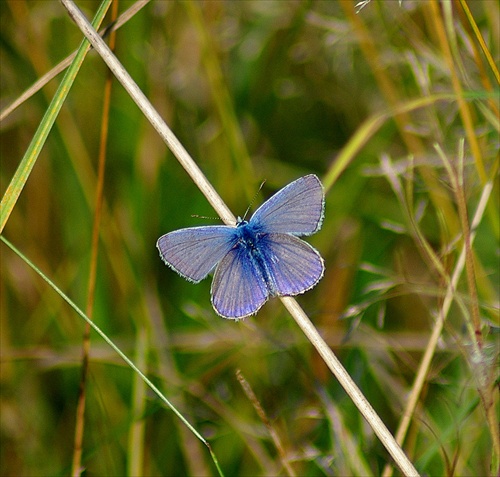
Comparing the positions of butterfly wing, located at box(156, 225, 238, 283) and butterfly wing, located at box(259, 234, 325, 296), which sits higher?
butterfly wing, located at box(156, 225, 238, 283)

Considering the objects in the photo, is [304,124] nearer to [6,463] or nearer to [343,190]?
[343,190]

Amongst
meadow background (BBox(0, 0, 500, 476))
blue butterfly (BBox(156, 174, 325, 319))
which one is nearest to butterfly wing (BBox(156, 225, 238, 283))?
blue butterfly (BBox(156, 174, 325, 319))

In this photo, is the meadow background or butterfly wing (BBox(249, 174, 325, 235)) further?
the meadow background

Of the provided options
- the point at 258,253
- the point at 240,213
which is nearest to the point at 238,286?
the point at 258,253

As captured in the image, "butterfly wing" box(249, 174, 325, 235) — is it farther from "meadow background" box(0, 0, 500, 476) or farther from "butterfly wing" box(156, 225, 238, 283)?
"meadow background" box(0, 0, 500, 476)

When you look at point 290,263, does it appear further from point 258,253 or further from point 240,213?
point 240,213

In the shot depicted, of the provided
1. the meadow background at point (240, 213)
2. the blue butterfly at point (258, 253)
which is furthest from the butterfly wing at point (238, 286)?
the meadow background at point (240, 213)
